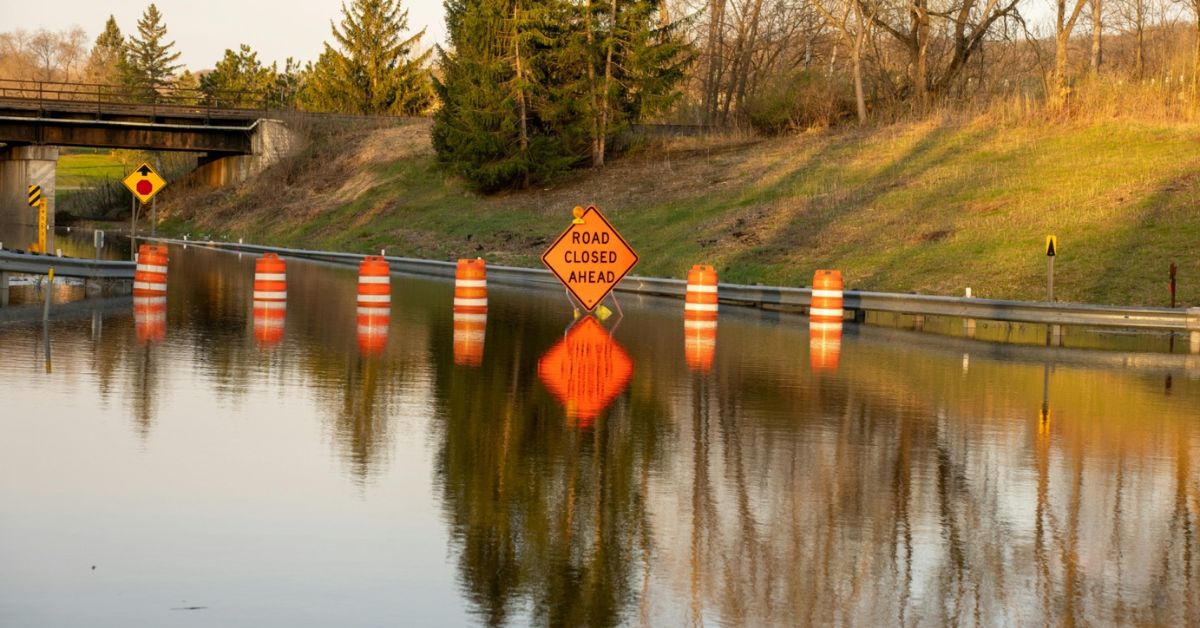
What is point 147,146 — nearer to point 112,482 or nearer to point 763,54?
point 763,54

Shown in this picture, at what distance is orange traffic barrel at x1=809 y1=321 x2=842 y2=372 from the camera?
18703 millimetres

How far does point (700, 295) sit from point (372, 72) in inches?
2542

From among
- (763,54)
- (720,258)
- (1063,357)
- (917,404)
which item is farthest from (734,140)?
(917,404)

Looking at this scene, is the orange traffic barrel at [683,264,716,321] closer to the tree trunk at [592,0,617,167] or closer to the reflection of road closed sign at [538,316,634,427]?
the reflection of road closed sign at [538,316,634,427]

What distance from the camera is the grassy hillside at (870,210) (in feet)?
107

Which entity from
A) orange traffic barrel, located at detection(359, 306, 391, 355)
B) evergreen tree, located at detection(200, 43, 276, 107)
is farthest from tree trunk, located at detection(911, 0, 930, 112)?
evergreen tree, located at detection(200, 43, 276, 107)

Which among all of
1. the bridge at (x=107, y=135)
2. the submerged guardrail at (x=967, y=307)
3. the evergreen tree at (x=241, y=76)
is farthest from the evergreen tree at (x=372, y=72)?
the submerged guardrail at (x=967, y=307)

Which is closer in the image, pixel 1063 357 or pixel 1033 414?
pixel 1033 414

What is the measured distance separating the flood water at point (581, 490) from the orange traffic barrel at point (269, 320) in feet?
4.73

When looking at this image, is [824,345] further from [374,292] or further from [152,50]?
[152,50]

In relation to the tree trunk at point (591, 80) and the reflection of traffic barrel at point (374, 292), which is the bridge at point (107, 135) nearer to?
the tree trunk at point (591, 80)

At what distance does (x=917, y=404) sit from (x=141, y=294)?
16.0 metres

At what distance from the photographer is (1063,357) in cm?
2059

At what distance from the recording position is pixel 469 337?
2136 cm
